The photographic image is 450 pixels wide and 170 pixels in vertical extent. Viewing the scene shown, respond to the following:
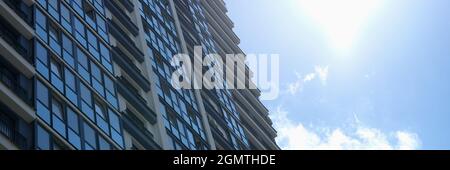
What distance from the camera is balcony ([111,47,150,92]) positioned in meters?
41.7

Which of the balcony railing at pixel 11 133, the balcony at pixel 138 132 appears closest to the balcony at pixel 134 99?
the balcony at pixel 138 132

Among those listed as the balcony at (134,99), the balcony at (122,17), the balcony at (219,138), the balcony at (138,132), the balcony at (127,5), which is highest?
the balcony at (127,5)

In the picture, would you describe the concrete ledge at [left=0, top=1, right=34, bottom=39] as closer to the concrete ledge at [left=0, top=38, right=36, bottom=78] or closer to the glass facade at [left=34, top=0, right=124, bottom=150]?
the glass facade at [left=34, top=0, right=124, bottom=150]

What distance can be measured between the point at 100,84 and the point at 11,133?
8.86 metres

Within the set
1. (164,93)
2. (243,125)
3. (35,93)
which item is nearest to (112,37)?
(164,93)

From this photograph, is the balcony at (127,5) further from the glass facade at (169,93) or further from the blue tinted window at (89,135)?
the blue tinted window at (89,135)

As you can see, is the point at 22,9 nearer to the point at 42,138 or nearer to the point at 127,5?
the point at 42,138

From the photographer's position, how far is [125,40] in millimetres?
44938

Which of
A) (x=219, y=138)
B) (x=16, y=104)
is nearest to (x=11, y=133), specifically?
(x=16, y=104)

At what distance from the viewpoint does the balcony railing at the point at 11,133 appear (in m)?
27.4

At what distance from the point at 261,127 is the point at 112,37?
29.1 metres

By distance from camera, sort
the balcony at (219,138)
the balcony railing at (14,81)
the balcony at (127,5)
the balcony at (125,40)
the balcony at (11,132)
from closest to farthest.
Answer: the balcony at (11,132)
the balcony railing at (14,81)
the balcony at (125,40)
the balcony at (219,138)
the balcony at (127,5)

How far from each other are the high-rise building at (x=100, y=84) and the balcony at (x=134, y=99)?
0.05 m
